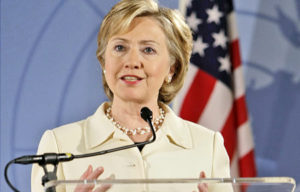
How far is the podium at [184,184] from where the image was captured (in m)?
1.59

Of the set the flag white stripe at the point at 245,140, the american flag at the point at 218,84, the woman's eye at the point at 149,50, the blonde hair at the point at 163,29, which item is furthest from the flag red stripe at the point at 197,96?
the woman's eye at the point at 149,50

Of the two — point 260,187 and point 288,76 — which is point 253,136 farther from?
point 260,187

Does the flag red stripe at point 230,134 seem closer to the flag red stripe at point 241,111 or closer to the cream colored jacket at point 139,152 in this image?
the flag red stripe at point 241,111

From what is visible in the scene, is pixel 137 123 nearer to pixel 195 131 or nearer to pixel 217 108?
pixel 195 131

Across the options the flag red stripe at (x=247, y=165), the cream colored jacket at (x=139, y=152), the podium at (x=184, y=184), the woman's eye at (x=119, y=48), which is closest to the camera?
the podium at (x=184, y=184)

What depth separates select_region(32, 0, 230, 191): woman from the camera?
2.27 m

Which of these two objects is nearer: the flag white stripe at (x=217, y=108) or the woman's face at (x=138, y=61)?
the woman's face at (x=138, y=61)

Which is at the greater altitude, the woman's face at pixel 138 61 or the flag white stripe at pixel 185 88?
the flag white stripe at pixel 185 88

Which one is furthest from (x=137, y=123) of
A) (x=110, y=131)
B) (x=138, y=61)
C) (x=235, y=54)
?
(x=235, y=54)

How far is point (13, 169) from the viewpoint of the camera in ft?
10.1

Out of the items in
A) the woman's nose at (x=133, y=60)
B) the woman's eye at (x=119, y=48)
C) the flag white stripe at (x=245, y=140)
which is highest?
the woman's eye at (x=119, y=48)

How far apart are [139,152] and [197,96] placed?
120cm

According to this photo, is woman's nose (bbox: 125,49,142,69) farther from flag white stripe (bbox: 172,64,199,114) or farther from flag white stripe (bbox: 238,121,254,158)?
flag white stripe (bbox: 238,121,254,158)

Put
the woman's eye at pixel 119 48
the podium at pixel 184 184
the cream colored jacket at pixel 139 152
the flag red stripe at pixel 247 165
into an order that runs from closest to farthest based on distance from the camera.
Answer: the podium at pixel 184 184 < the cream colored jacket at pixel 139 152 < the woman's eye at pixel 119 48 < the flag red stripe at pixel 247 165
